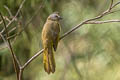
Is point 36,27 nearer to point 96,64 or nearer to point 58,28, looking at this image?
point 58,28

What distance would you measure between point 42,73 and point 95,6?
5.40 ft

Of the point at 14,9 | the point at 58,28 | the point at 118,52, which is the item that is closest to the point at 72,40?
the point at 118,52

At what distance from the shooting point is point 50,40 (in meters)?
3.18

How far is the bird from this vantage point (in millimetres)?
2864

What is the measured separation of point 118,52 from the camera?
5.70m

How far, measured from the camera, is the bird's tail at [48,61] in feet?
9.01

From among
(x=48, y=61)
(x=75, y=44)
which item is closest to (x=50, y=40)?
(x=48, y=61)

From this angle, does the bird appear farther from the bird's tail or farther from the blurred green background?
the blurred green background

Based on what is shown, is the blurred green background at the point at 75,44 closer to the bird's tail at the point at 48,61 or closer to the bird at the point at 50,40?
the bird at the point at 50,40

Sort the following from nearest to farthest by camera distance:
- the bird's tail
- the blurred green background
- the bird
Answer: the bird's tail
the bird
the blurred green background

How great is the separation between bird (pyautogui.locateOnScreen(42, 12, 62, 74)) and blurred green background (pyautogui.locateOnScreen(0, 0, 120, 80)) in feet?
3.22

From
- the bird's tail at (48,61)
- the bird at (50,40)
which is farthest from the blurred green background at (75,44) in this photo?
the bird's tail at (48,61)

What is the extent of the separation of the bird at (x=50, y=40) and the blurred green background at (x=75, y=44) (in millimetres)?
981

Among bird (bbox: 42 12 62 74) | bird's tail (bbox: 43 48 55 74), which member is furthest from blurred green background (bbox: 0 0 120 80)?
bird's tail (bbox: 43 48 55 74)
